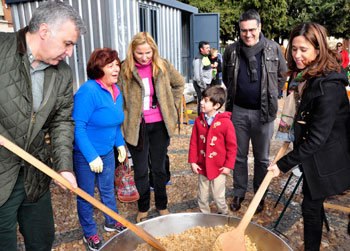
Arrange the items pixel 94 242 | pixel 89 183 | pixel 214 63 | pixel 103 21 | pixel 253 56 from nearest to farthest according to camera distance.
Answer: pixel 89 183 < pixel 94 242 < pixel 253 56 < pixel 103 21 < pixel 214 63

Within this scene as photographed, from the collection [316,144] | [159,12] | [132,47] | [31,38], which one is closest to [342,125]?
[316,144]

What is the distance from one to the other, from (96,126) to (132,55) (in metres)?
0.76

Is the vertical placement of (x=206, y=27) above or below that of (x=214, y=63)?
above

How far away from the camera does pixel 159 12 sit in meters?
8.00

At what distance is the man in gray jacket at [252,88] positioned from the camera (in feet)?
10.3

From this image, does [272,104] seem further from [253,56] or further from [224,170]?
[224,170]

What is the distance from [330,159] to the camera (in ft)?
6.98

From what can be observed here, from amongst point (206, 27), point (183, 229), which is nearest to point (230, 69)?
point (183, 229)

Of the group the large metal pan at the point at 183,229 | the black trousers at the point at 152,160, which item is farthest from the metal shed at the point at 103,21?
the large metal pan at the point at 183,229

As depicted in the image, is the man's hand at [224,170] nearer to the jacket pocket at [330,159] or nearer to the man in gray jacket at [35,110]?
the jacket pocket at [330,159]

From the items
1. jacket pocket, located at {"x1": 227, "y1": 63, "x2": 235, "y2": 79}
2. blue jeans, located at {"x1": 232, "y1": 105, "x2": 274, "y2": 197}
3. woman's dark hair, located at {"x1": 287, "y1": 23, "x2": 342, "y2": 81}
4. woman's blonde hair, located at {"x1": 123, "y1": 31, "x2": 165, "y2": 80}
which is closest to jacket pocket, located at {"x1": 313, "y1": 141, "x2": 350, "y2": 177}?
woman's dark hair, located at {"x1": 287, "y1": 23, "x2": 342, "y2": 81}

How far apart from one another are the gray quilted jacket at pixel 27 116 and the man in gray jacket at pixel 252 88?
6.26ft

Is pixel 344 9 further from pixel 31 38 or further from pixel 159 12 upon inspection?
pixel 31 38

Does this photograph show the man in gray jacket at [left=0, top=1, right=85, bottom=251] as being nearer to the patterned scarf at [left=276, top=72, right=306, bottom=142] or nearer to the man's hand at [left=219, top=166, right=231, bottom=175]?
the man's hand at [left=219, top=166, right=231, bottom=175]
